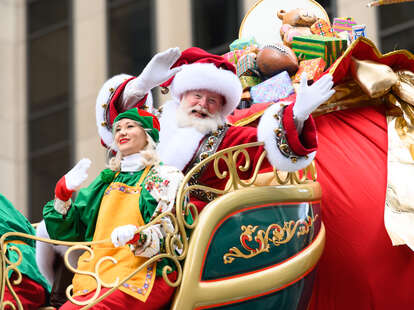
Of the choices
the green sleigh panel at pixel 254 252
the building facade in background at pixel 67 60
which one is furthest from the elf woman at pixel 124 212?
the building facade in background at pixel 67 60

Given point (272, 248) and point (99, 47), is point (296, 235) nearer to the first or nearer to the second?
point (272, 248)

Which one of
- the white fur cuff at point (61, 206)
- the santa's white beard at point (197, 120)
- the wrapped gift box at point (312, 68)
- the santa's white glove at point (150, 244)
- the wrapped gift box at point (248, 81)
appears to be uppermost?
the wrapped gift box at point (312, 68)

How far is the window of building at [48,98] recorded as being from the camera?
14.1 m

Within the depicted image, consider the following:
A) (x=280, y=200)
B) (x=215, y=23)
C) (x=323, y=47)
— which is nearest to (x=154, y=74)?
(x=280, y=200)

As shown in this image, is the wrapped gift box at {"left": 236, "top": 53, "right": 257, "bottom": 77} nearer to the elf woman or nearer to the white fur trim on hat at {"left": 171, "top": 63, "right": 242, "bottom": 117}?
the white fur trim on hat at {"left": 171, "top": 63, "right": 242, "bottom": 117}

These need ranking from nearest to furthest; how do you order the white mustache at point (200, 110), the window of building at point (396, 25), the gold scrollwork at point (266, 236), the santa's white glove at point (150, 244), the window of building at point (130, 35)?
the santa's white glove at point (150, 244) < the gold scrollwork at point (266, 236) < the white mustache at point (200, 110) < the window of building at point (396, 25) < the window of building at point (130, 35)

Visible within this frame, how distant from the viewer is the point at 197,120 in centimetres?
504

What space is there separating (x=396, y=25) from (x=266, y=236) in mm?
7145

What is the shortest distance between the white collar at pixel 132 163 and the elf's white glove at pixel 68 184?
24 centimetres

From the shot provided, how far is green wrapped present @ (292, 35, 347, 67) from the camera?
562 centimetres

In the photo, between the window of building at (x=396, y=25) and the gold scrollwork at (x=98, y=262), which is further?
the window of building at (x=396, y=25)

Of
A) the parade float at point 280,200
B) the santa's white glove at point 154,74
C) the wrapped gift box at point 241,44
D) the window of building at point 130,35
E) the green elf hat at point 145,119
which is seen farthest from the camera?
the window of building at point 130,35

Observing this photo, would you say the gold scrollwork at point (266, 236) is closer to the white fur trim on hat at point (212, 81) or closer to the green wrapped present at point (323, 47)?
the white fur trim on hat at point (212, 81)

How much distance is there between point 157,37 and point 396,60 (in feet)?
25.8
